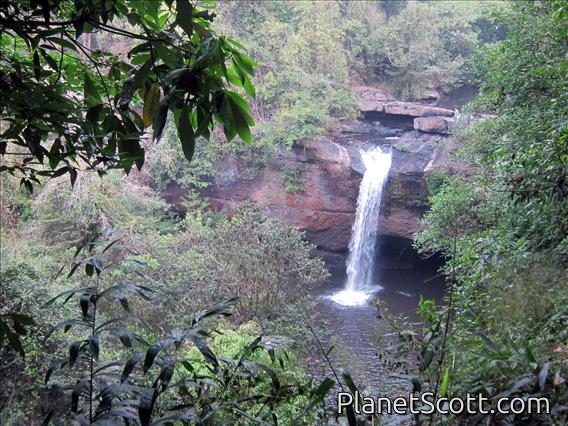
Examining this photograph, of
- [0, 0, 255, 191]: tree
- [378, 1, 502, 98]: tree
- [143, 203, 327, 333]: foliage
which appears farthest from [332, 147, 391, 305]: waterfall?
[0, 0, 255, 191]: tree

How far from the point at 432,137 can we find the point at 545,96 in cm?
731

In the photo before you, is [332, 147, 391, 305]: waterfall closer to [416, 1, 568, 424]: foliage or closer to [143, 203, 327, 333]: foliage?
[416, 1, 568, 424]: foliage

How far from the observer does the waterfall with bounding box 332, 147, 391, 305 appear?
12.7m

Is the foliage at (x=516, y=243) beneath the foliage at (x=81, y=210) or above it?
above

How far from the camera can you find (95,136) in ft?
3.85

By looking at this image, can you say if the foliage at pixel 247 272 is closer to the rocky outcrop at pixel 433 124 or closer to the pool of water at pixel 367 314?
the pool of water at pixel 367 314

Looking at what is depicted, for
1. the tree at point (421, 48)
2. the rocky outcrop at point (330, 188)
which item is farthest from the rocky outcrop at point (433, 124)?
the tree at point (421, 48)

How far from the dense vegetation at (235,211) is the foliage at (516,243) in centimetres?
2

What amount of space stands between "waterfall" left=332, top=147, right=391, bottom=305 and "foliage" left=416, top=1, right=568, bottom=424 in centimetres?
371

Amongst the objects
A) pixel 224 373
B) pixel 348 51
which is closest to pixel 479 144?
pixel 224 373

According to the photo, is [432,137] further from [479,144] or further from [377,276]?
[479,144]

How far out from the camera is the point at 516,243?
3949mm

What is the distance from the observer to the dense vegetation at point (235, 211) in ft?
3.53

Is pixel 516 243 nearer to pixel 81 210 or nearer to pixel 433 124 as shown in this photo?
pixel 81 210
